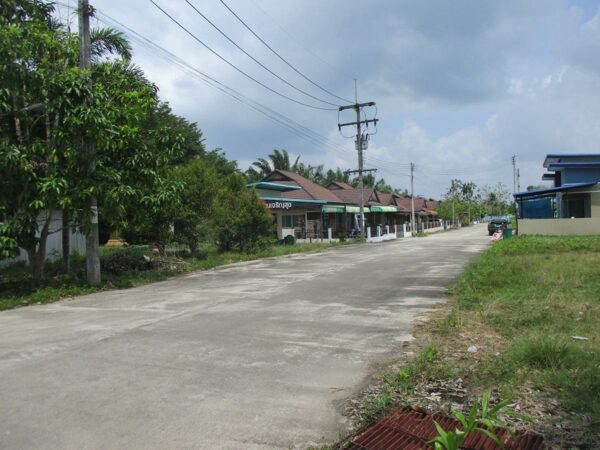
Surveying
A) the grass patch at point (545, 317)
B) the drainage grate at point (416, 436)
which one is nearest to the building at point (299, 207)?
the grass patch at point (545, 317)

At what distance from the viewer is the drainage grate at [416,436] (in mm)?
3617

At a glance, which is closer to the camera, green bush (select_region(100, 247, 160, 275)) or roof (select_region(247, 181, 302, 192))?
green bush (select_region(100, 247, 160, 275))

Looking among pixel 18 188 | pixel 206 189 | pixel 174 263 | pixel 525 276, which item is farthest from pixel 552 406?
pixel 206 189

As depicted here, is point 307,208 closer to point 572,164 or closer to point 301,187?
point 301,187

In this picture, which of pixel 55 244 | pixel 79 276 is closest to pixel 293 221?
pixel 55 244

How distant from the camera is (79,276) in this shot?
14.3 m

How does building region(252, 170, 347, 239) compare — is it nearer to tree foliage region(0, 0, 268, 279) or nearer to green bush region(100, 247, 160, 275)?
green bush region(100, 247, 160, 275)

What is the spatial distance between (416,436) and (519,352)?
233 centimetres

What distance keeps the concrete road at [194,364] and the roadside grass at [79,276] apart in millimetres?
864

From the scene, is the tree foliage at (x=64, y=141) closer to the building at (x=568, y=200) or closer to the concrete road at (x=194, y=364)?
the concrete road at (x=194, y=364)

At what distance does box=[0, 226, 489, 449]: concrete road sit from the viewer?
4133 millimetres

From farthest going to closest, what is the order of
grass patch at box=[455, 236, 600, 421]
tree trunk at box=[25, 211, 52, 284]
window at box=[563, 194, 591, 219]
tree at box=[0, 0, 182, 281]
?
window at box=[563, 194, 591, 219] < tree trunk at box=[25, 211, 52, 284] < tree at box=[0, 0, 182, 281] < grass patch at box=[455, 236, 600, 421]

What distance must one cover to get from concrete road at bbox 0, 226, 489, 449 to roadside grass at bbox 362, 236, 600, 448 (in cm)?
55

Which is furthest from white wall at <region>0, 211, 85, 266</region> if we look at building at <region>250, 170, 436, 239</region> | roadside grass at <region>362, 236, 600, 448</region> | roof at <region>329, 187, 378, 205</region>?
roof at <region>329, 187, 378, 205</region>
